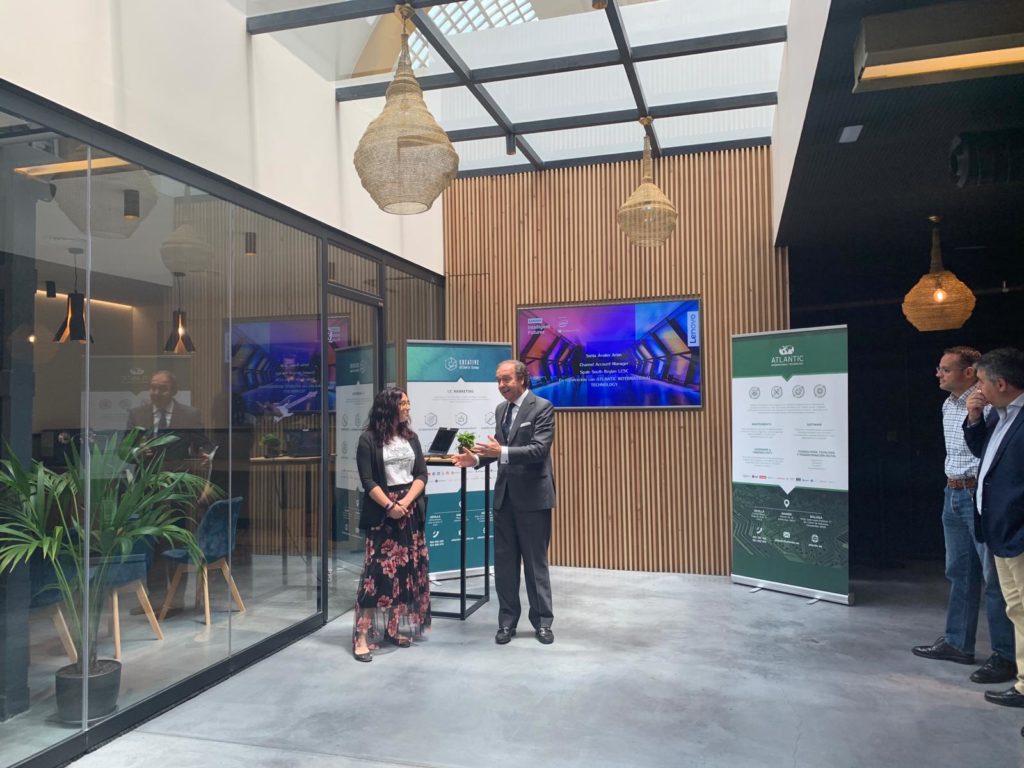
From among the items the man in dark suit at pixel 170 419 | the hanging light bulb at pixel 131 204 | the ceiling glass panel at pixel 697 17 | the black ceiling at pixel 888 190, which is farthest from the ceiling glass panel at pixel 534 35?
the man in dark suit at pixel 170 419

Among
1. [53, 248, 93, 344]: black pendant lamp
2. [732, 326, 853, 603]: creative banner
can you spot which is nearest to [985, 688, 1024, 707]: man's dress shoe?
[732, 326, 853, 603]: creative banner

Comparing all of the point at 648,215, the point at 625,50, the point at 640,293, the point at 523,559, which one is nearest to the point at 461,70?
the point at 625,50

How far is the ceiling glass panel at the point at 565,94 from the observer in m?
5.86

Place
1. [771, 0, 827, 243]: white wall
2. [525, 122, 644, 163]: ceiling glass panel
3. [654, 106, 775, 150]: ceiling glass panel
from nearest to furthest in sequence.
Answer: [771, 0, 827, 243]: white wall → [654, 106, 775, 150]: ceiling glass panel → [525, 122, 644, 163]: ceiling glass panel

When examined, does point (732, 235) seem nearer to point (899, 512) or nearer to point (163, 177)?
point (899, 512)

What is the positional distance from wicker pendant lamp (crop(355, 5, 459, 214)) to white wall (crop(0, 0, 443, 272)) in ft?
3.52

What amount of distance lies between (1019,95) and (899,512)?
5.22m

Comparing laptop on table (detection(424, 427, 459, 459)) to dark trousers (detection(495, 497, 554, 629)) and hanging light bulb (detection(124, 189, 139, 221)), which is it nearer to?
dark trousers (detection(495, 497, 554, 629))

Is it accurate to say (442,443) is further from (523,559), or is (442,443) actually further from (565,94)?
(565,94)

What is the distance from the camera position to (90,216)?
11.3ft

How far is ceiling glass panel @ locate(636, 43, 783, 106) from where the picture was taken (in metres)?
5.58

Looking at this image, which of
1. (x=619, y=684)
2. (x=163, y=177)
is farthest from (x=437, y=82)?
(x=619, y=684)

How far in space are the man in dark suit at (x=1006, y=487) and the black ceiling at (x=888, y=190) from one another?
1.34 m

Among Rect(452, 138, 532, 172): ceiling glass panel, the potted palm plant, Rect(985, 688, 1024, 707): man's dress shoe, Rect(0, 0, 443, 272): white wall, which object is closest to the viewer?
the potted palm plant
